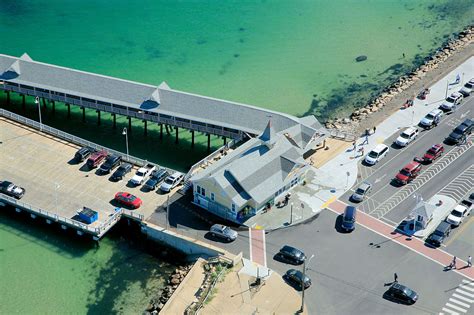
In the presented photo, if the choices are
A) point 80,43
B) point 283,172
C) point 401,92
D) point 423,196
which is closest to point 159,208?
point 283,172

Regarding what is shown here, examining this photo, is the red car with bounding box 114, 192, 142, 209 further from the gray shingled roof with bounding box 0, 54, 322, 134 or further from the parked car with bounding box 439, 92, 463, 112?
the parked car with bounding box 439, 92, 463, 112

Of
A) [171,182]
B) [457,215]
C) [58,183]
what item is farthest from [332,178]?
[58,183]

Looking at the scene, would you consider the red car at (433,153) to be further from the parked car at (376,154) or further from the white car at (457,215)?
the white car at (457,215)

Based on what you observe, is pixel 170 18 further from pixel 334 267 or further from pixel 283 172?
pixel 334 267

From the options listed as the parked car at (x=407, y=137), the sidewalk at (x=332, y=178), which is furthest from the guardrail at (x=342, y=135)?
the parked car at (x=407, y=137)

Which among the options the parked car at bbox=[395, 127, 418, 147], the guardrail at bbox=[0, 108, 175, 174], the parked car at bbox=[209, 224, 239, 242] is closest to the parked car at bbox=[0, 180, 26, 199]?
the guardrail at bbox=[0, 108, 175, 174]

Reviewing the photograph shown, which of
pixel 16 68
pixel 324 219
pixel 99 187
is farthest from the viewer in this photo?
pixel 16 68

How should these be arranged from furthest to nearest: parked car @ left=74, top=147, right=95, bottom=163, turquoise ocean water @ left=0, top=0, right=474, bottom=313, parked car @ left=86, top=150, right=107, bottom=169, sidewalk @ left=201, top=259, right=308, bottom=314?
turquoise ocean water @ left=0, top=0, right=474, bottom=313, parked car @ left=74, top=147, right=95, bottom=163, parked car @ left=86, top=150, right=107, bottom=169, sidewalk @ left=201, top=259, right=308, bottom=314
